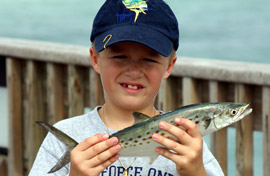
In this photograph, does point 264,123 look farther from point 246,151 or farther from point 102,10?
point 102,10

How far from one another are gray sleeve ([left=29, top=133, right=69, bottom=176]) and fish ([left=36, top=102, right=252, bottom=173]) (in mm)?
541

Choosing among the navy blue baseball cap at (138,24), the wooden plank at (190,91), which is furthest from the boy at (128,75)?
the wooden plank at (190,91)

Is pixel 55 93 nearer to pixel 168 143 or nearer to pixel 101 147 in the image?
pixel 101 147

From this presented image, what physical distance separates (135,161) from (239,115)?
66cm

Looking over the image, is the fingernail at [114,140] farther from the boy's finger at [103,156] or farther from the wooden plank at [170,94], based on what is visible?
the wooden plank at [170,94]

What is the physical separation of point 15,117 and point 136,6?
10.6 feet

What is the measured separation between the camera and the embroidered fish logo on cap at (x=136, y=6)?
2.83 m

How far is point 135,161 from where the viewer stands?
2865mm

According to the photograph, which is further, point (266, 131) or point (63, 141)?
point (266, 131)

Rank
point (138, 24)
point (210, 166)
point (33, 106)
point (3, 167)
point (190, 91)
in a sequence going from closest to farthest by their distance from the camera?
point (138, 24) < point (210, 166) < point (190, 91) < point (33, 106) < point (3, 167)

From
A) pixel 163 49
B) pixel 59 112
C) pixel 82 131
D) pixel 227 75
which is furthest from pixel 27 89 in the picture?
pixel 163 49

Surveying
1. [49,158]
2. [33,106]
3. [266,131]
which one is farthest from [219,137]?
[49,158]

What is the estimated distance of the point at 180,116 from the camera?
243 cm

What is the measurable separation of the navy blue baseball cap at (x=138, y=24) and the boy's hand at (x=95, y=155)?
48 centimetres
